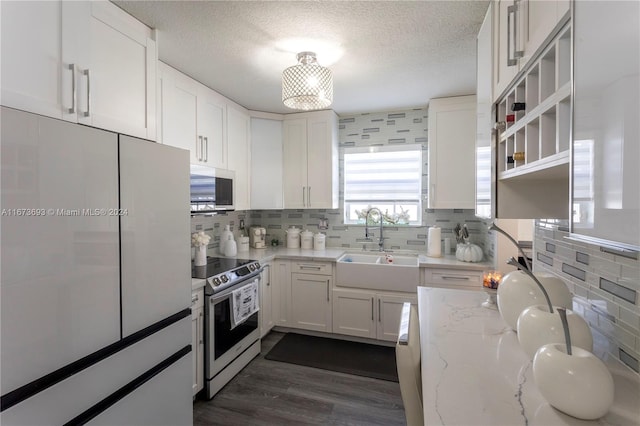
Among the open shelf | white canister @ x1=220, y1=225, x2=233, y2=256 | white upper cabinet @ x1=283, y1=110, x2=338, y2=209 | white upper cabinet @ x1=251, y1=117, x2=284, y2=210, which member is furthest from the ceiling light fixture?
white canister @ x1=220, y1=225, x2=233, y2=256

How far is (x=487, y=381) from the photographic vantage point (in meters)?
0.88

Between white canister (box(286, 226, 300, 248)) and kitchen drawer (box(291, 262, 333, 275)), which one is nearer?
kitchen drawer (box(291, 262, 333, 275))

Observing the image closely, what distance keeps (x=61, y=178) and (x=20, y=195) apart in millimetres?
138

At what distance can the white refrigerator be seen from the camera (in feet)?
3.21

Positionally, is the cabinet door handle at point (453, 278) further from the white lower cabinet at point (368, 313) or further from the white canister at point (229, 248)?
the white canister at point (229, 248)

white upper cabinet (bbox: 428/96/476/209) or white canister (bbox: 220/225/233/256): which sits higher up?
white upper cabinet (bbox: 428/96/476/209)

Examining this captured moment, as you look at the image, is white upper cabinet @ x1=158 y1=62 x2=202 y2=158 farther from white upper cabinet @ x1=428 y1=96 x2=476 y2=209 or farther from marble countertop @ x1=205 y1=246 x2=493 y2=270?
white upper cabinet @ x1=428 y1=96 x2=476 y2=209

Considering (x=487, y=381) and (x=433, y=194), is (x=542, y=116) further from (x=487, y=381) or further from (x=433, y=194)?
(x=433, y=194)

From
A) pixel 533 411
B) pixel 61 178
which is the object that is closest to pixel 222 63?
pixel 61 178

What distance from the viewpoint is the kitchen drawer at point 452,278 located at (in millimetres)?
2621

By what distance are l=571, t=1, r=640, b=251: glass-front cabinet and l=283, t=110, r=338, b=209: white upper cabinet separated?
107 inches

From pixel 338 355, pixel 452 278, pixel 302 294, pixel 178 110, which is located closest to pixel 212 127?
pixel 178 110

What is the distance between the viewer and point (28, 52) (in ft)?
3.68

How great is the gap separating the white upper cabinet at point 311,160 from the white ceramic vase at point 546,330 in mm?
2452
